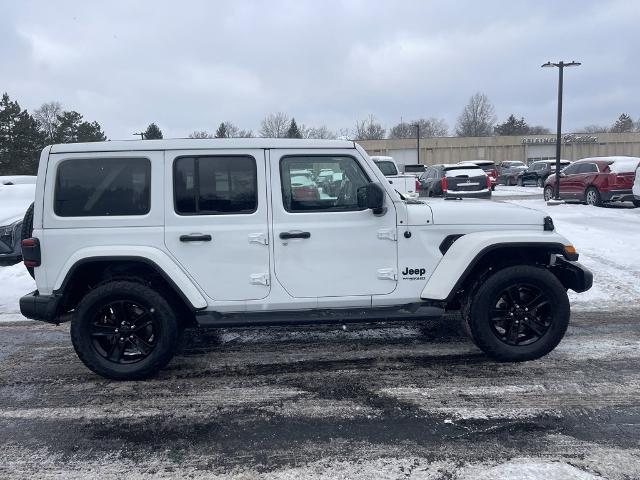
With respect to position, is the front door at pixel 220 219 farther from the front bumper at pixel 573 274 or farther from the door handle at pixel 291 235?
the front bumper at pixel 573 274

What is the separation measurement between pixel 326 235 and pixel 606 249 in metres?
7.81

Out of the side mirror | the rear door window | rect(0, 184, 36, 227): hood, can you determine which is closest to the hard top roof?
the rear door window

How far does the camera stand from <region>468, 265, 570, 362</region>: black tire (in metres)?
4.75

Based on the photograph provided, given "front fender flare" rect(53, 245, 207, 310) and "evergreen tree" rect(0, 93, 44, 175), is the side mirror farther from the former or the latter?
"evergreen tree" rect(0, 93, 44, 175)

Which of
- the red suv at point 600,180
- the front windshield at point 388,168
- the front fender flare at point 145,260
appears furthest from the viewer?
the red suv at point 600,180

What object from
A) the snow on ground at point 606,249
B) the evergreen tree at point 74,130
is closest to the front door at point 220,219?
the snow on ground at point 606,249

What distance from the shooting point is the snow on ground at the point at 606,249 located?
7.36 metres

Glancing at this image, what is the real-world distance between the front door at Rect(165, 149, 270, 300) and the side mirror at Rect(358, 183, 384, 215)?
84cm

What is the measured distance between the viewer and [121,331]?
4723mm

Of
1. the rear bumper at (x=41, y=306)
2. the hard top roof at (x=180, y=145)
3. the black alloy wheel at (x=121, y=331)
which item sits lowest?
the black alloy wheel at (x=121, y=331)

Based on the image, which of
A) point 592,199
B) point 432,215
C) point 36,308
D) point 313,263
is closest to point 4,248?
point 36,308

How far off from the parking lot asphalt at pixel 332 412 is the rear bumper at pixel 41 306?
2.06 feet

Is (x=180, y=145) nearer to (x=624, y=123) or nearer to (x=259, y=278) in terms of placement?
(x=259, y=278)

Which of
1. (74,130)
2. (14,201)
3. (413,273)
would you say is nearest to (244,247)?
(413,273)
